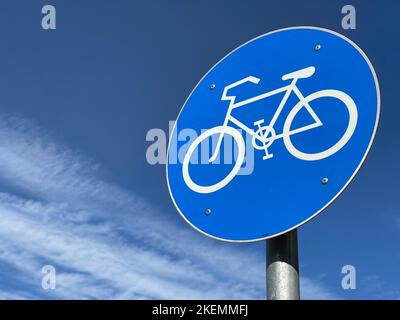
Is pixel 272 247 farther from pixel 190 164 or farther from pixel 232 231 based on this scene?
pixel 190 164

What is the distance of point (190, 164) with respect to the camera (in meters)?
1.67

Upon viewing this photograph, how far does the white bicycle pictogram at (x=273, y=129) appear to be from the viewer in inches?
54.7

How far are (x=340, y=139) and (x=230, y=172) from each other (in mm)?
382

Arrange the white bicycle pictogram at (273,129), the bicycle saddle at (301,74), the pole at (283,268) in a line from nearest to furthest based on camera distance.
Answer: the pole at (283,268), the white bicycle pictogram at (273,129), the bicycle saddle at (301,74)

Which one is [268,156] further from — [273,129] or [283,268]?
[283,268]

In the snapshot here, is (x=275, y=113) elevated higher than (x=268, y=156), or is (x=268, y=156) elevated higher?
(x=275, y=113)

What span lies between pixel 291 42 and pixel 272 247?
76cm

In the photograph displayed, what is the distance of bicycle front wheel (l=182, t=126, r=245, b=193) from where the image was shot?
59.9 inches

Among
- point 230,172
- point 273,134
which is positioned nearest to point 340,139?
point 273,134

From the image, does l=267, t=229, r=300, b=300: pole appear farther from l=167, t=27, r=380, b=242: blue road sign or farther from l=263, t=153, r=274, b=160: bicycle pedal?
l=263, t=153, r=274, b=160: bicycle pedal

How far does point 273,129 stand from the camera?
1482mm

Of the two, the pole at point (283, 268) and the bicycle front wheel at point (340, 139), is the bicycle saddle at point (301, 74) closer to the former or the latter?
the bicycle front wheel at point (340, 139)

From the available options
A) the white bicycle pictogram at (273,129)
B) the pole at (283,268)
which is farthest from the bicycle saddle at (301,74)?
the pole at (283,268)
